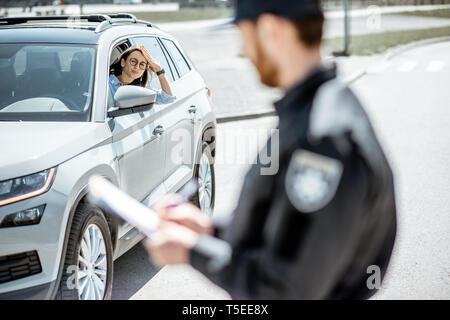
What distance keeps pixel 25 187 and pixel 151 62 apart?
7.66 ft

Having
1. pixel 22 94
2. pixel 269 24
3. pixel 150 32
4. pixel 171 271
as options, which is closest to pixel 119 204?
pixel 269 24

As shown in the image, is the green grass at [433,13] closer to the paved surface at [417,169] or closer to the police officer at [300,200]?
the paved surface at [417,169]

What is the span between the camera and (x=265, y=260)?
1.52 meters

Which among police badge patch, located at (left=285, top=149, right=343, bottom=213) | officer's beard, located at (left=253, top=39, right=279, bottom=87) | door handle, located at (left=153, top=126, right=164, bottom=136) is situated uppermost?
officer's beard, located at (left=253, top=39, right=279, bottom=87)

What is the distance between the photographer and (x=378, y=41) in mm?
31000

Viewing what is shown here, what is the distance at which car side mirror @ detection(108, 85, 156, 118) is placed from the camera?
13.8ft

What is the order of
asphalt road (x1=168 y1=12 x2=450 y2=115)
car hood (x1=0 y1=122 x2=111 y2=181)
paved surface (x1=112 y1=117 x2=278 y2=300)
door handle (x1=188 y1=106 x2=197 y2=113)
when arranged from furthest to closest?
asphalt road (x1=168 y1=12 x2=450 y2=115) < door handle (x1=188 y1=106 x2=197 y2=113) < paved surface (x1=112 y1=117 x2=278 y2=300) < car hood (x1=0 y1=122 x2=111 y2=181)

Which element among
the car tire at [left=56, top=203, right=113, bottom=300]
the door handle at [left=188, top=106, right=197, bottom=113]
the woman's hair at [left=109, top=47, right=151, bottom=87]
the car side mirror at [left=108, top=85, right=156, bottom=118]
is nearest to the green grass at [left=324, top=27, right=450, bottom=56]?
the door handle at [left=188, top=106, right=197, bottom=113]

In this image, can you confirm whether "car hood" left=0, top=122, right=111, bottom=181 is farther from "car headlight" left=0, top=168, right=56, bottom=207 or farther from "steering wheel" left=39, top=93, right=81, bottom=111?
"steering wheel" left=39, top=93, right=81, bottom=111

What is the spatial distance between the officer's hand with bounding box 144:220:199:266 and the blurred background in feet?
1.75

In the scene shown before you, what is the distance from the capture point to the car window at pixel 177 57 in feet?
20.0

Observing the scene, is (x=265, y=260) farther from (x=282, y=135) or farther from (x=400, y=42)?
(x=400, y=42)

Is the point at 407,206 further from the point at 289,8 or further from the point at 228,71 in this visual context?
the point at 228,71

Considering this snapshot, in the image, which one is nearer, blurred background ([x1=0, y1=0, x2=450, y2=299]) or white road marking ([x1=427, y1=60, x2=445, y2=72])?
blurred background ([x1=0, y1=0, x2=450, y2=299])
